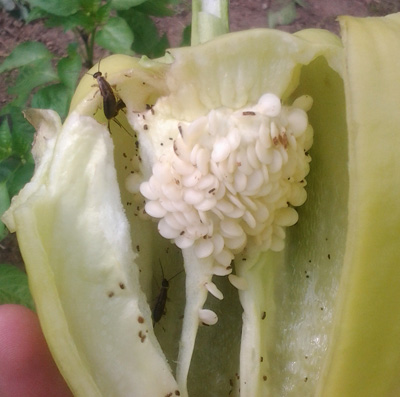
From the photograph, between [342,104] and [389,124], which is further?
[342,104]

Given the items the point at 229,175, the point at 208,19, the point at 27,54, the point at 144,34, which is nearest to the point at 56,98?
the point at 27,54

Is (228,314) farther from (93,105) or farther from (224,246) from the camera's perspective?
(93,105)

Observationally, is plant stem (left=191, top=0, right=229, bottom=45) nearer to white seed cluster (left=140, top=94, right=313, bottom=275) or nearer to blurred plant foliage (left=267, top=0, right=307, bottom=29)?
white seed cluster (left=140, top=94, right=313, bottom=275)

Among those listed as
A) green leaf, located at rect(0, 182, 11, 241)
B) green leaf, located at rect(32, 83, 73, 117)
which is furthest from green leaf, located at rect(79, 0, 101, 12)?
green leaf, located at rect(0, 182, 11, 241)

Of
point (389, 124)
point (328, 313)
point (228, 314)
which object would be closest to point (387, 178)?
point (389, 124)

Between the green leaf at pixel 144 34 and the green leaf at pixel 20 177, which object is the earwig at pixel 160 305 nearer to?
the green leaf at pixel 20 177

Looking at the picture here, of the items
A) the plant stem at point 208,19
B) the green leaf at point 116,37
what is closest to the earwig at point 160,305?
the plant stem at point 208,19

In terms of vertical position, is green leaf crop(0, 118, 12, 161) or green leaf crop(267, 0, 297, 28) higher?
green leaf crop(0, 118, 12, 161)
